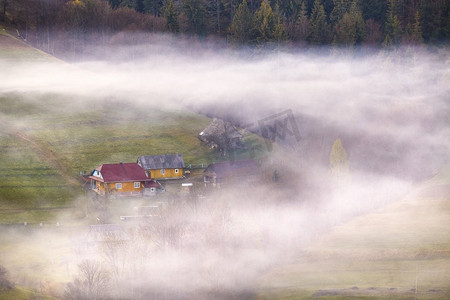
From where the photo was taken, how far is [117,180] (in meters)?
95.0

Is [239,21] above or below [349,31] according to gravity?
above

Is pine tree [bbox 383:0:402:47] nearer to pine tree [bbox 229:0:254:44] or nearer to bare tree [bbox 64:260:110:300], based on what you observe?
pine tree [bbox 229:0:254:44]

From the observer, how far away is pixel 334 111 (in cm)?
12319

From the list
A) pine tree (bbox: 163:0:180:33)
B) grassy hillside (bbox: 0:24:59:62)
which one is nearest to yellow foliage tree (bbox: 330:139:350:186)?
pine tree (bbox: 163:0:180:33)

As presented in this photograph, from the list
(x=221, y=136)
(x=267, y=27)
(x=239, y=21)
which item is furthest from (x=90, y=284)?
(x=239, y=21)

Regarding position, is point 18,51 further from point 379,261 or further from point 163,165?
point 379,261

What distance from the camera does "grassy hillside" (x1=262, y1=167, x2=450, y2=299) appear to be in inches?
2884

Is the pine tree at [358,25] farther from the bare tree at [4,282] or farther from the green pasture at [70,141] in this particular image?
the bare tree at [4,282]

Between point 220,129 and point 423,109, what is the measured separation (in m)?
31.1

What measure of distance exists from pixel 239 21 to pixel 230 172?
4011 centimetres

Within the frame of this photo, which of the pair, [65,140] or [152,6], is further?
[152,6]

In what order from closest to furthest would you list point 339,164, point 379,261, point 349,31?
point 379,261, point 339,164, point 349,31

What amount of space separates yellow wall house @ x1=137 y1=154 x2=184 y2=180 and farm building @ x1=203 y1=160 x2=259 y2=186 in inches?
115

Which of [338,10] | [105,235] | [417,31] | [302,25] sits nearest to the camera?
[105,235]
